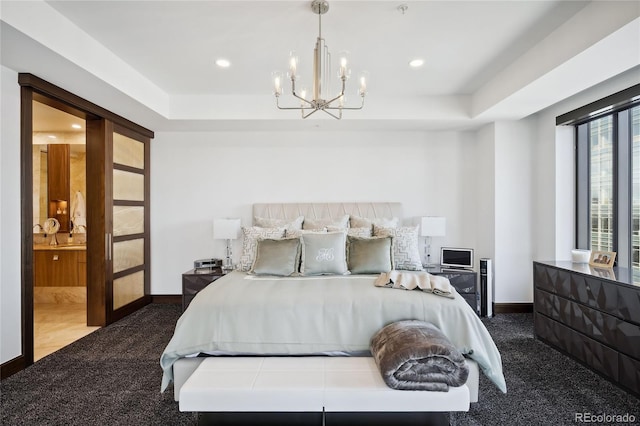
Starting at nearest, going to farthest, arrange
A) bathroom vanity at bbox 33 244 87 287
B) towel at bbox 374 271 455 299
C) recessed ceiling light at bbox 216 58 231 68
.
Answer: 1. towel at bbox 374 271 455 299
2. recessed ceiling light at bbox 216 58 231 68
3. bathroom vanity at bbox 33 244 87 287

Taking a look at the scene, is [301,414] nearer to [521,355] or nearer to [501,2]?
[521,355]

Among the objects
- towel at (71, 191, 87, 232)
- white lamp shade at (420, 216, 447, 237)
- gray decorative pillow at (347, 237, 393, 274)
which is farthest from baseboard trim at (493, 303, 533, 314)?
towel at (71, 191, 87, 232)

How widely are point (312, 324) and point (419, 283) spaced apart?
3.03 ft

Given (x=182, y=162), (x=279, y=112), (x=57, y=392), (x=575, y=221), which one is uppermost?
(x=279, y=112)

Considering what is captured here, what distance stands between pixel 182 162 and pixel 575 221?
5.05 m

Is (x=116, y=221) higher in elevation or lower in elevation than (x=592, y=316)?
higher

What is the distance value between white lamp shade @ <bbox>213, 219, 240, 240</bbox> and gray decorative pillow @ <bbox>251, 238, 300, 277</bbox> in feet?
3.49

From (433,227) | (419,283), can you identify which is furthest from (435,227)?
(419,283)

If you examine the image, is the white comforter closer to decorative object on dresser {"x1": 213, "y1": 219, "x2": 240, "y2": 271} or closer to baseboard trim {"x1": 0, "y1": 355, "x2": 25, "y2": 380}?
baseboard trim {"x1": 0, "y1": 355, "x2": 25, "y2": 380}

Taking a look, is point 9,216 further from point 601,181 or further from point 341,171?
point 601,181

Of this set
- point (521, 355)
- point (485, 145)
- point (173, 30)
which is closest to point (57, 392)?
point (173, 30)

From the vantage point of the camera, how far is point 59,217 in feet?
16.9

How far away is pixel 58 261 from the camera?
4793 millimetres

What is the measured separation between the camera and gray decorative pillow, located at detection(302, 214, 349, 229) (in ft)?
13.7
